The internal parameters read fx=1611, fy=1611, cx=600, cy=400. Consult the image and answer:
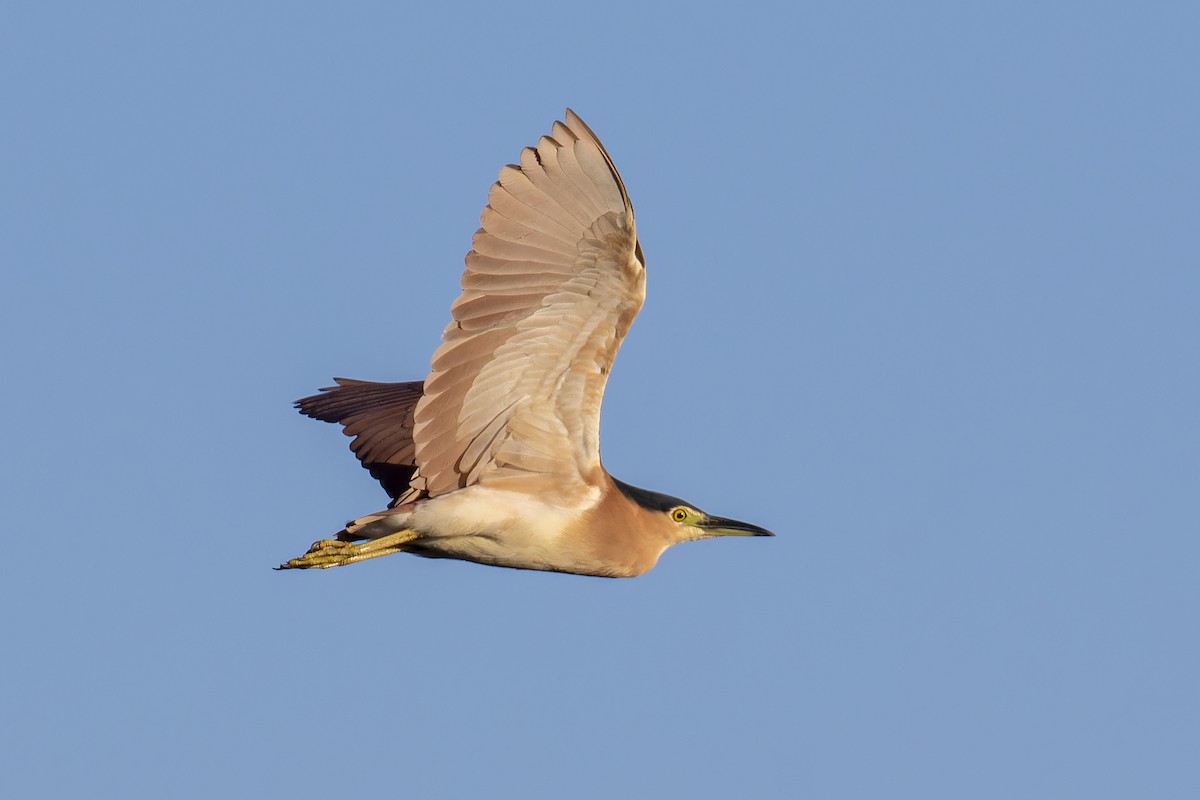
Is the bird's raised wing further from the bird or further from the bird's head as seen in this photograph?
the bird's head

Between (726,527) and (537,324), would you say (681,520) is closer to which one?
(726,527)

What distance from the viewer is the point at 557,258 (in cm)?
995

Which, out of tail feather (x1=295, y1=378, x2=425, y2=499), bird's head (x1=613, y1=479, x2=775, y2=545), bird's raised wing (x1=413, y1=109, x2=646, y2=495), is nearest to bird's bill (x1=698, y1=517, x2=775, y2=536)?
bird's head (x1=613, y1=479, x2=775, y2=545)

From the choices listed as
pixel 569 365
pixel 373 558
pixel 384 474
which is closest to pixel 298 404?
pixel 384 474

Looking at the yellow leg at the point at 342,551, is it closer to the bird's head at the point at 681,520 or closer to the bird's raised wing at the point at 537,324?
the bird's raised wing at the point at 537,324

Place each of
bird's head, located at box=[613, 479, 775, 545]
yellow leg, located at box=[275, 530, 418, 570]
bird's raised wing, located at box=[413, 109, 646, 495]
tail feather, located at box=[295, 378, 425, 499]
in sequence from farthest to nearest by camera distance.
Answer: tail feather, located at box=[295, 378, 425, 499] < bird's head, located at box=[613, 479, 775, 545] < yellow leg, located at box=[275, 530, 418, 570] < bird's raised wing, located at box=[413, 109, 646, 495]

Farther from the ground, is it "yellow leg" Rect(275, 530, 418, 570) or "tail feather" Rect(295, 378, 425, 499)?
"tail feather" Rect(295, 378, 425, 499)

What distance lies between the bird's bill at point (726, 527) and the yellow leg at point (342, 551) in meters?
2.38

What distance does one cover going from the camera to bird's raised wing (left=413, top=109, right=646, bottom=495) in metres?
9.80

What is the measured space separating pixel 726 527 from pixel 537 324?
2.75m

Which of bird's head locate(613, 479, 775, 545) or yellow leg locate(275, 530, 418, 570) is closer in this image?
yellow leg locate(275, 530, 418, 570)

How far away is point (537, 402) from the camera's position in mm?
10547

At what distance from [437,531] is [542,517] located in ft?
2.38

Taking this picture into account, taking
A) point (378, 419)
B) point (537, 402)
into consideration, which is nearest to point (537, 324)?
point (537, 402)
